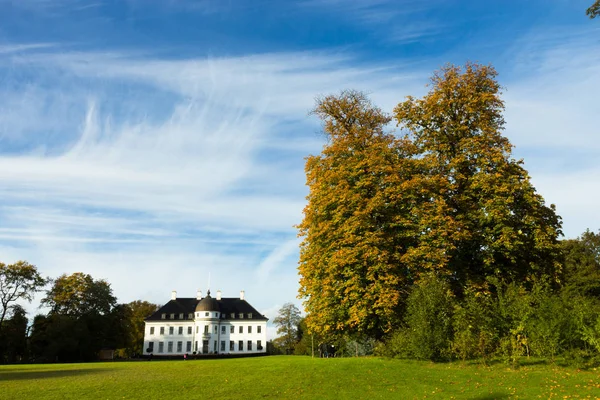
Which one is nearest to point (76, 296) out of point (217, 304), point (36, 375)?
point (217, 304)

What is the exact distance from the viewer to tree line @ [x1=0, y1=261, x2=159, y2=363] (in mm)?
57625

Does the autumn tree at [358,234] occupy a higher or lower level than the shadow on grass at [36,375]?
higher

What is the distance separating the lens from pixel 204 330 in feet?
269

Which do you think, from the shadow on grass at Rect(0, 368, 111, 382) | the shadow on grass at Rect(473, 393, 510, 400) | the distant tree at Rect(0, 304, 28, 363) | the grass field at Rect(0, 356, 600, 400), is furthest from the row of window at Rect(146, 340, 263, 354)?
the shadow on grass at Rect(473, 393, 510, 400)

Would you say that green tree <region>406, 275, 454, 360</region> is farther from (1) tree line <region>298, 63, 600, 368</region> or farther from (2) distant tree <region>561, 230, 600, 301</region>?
(2) distant tree <region>561, 230, 600, 301</region>

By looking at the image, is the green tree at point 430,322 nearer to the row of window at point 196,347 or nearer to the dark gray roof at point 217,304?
the row of window at point 196,347

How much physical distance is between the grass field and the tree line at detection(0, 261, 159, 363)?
43765 mm

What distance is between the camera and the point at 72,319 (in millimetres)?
60469

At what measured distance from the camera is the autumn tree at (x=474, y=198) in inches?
936

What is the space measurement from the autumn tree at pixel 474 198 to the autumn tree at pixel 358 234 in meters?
1.38

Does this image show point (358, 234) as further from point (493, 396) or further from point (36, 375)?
point (36, 375)

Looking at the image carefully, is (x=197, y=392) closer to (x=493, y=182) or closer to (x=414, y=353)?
(x=414, y=353)

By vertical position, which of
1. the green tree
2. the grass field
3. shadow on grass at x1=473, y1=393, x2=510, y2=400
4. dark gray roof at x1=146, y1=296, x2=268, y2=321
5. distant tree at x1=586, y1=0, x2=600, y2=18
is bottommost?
shadow on grass at x1=473, y1=393, x2=510, y2=400

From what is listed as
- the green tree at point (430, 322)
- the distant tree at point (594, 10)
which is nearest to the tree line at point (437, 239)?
Result: the green tree at point (430, 322)
